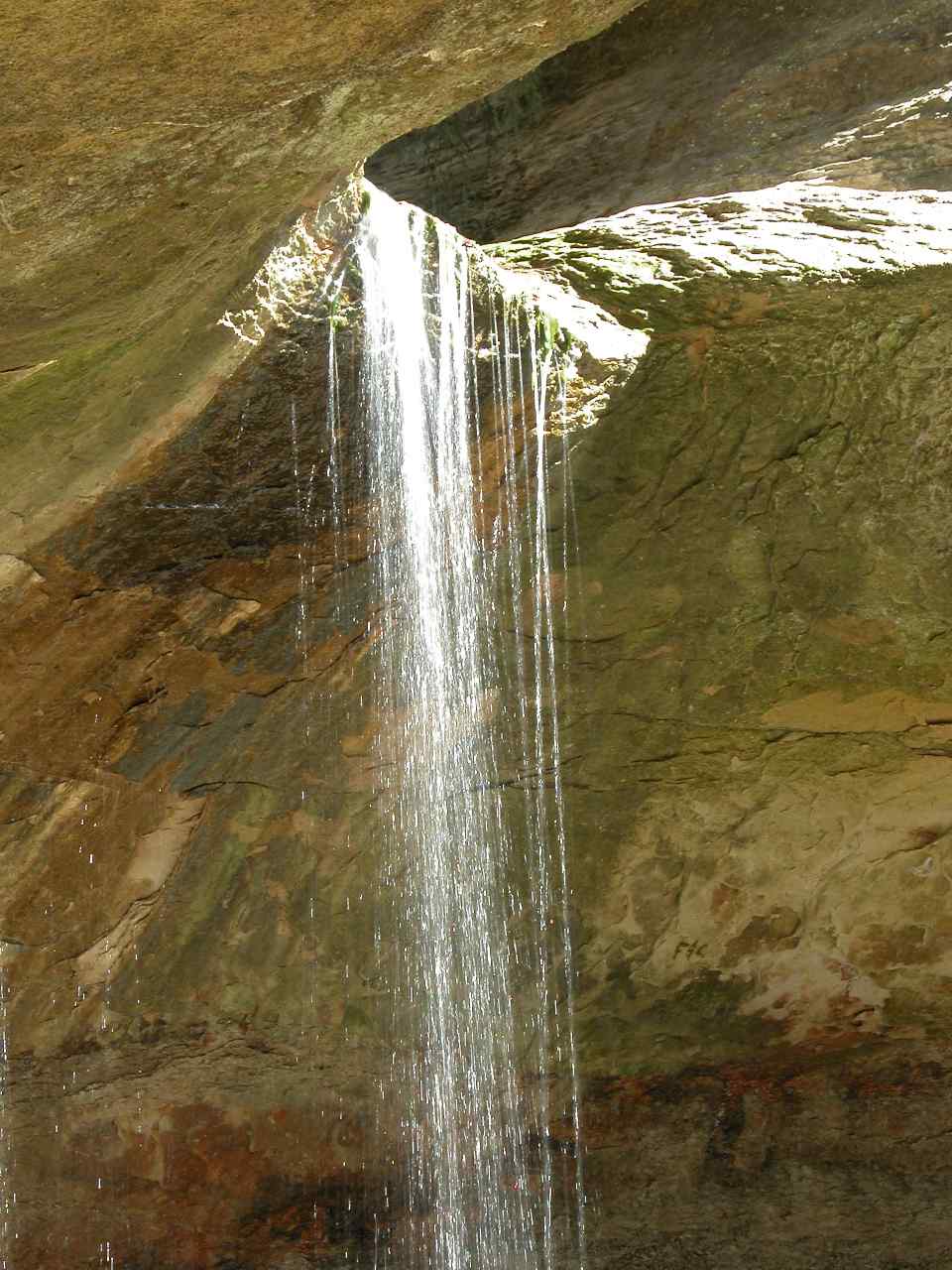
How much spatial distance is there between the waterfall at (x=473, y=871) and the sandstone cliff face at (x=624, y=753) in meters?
0.12

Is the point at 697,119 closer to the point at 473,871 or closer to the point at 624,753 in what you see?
the point at 624,753

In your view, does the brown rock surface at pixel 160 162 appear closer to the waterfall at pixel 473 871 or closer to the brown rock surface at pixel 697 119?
the waterfall at pixel 473 871

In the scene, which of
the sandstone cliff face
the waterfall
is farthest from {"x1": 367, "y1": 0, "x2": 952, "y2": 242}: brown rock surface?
the waterfall

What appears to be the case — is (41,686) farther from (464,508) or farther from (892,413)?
(892,413)

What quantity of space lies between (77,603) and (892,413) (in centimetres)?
302

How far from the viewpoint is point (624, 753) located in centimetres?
584

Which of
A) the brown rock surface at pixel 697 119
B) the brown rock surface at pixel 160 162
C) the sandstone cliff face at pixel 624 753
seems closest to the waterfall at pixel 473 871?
the sandstone cliff face at pixel 624 753

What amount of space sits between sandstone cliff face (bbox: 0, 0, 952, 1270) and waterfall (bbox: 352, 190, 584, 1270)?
0.12 meters

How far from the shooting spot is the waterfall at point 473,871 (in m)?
5.38

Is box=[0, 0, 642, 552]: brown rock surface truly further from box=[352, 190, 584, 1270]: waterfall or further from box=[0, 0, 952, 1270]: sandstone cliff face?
box=[352, 190, 584, 1270]: waterfall

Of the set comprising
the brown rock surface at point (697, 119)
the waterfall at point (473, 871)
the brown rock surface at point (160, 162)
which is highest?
the brown rock surface at point (697, 119)

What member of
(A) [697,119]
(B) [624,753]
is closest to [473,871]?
(B) [624,753]

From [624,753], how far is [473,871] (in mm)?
837

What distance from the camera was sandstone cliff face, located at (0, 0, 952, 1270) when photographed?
16.1 feet
